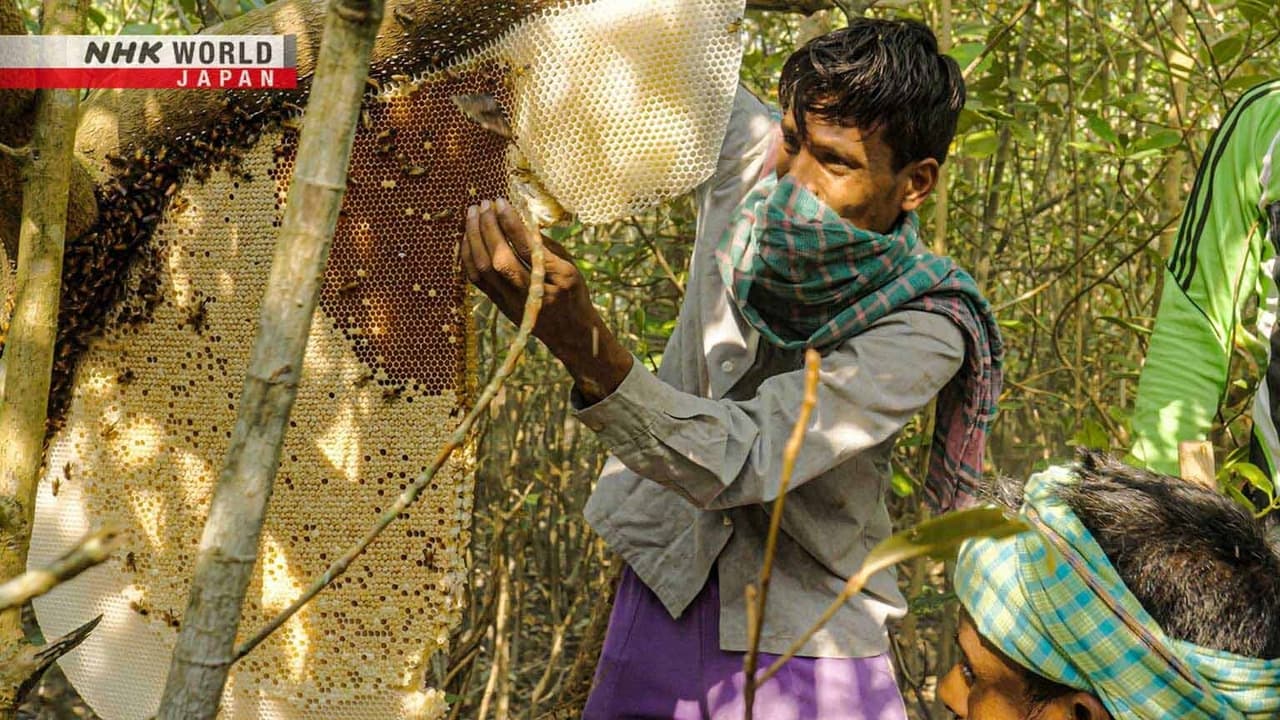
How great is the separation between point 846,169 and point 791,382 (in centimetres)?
30

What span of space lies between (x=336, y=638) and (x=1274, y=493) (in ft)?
4.90

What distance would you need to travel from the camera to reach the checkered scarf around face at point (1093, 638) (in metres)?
1.26

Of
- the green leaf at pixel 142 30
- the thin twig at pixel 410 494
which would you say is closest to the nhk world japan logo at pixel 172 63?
A: the green leaf at pixel 142 30

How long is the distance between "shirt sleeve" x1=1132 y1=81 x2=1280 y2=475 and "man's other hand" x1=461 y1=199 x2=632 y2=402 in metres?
1.13

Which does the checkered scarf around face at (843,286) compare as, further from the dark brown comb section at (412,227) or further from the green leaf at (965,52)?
the green leaf at (965,52)

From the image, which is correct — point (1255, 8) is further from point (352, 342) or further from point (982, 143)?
point (352, 342)

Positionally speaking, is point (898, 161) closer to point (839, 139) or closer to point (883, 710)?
point (839, 139)

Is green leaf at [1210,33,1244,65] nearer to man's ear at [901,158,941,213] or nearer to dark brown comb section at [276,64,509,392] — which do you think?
man's ear at [901,158,941,213]

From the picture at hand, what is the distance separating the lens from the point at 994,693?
58.0 inches

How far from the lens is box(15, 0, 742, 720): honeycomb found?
5.21 ft

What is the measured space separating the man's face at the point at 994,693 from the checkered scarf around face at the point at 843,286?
32cm

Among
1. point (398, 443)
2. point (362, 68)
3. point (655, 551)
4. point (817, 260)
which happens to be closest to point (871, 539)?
point (655, 551)

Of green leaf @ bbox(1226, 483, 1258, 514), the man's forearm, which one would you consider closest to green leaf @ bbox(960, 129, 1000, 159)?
green leaf @ bbox(1226, 483, 1258, 514)

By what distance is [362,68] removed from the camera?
0.89 metres
